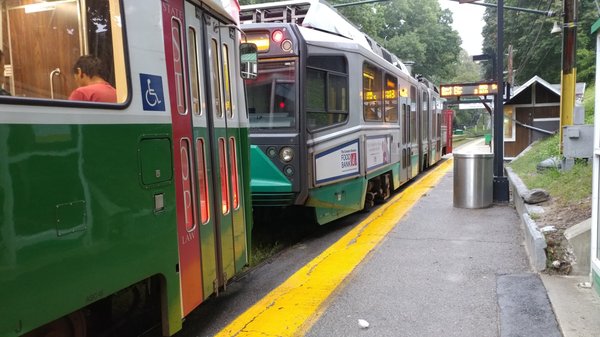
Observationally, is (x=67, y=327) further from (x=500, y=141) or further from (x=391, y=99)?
(x=500, y=141)

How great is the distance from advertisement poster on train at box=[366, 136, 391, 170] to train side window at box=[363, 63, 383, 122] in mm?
366

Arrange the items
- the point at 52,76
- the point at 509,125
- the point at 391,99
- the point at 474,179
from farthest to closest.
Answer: the point at 509,125 < the point at 391,99 < the point at 474,179 < the point at 52,76

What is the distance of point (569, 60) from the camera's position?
10992 mm

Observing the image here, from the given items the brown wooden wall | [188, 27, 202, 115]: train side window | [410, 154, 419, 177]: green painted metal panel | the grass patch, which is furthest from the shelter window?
[188, 27, 202, 115]: train side window

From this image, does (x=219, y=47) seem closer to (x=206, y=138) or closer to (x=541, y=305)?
(x=206, y=138)

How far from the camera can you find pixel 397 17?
51281mm

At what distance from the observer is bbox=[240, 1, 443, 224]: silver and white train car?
6.46 m

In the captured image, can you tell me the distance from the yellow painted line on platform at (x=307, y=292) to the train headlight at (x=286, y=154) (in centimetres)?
125

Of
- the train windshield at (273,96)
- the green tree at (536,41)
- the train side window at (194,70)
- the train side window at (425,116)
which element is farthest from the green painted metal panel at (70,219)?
the green tree at (536,41)

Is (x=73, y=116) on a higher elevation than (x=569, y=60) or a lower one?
lower

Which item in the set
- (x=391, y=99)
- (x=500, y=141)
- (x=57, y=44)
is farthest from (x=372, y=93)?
(x=57, y=44)

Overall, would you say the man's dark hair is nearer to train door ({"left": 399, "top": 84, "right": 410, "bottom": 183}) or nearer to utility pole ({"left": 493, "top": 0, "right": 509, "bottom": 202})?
utility pole ({"left": 493, "top": 0, "right": 509, "bottom": 202})

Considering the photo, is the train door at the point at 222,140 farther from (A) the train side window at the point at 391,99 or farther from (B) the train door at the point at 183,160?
(A) the train side window at the point at 391,99

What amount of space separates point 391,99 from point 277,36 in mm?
3884
